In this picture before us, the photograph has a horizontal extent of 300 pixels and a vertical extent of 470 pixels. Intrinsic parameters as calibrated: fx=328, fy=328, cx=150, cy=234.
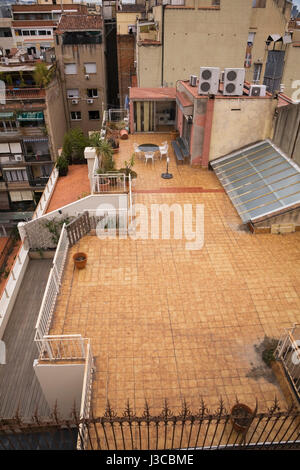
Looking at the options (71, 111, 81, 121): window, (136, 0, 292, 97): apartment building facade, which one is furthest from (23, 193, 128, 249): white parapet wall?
(71, 111, 81, 121): window

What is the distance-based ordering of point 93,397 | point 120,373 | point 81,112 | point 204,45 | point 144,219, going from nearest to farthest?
1. point 93,397
2. point 120,373
3. point 144,219
4. point 204,45
5. point 81,112

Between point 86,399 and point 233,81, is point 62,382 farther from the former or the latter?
point 233,81

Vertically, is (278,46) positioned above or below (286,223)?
above

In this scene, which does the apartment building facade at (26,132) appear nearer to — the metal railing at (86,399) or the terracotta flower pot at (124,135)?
the terracotta flower pot at (124,135)

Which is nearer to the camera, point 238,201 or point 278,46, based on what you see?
point 238,201

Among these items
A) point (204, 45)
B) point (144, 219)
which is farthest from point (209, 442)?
point (204, 45)

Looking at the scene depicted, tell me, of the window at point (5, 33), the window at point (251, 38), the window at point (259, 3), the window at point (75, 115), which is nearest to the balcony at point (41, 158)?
the window at point (75, 115)
